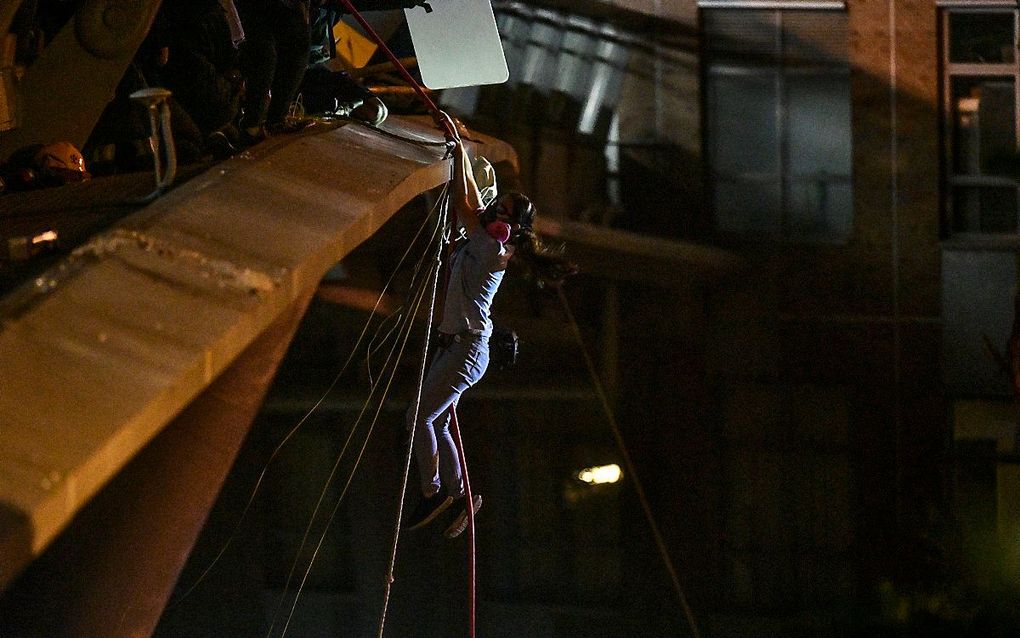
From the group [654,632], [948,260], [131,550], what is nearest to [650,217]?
[948,260]

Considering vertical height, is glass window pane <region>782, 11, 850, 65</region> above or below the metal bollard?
above

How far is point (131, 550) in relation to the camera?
6.25 m

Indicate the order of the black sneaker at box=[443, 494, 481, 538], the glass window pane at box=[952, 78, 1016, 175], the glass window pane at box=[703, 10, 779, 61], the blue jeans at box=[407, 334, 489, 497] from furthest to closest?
1. the glass window pane at box=[703, 10, 779, 61]
2. the glass window pane at box=[952, 78, 1016, 175]
3. the black sneaker at box=[443, 494, 481, 538]
4. the blue jeans at box=[407, 334, 489, 497]

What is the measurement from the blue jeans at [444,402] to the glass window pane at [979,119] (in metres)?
7.51

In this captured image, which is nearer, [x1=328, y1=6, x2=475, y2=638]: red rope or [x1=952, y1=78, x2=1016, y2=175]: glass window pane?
[x1=328, y1=6, x2=475, y2=638]: red rope

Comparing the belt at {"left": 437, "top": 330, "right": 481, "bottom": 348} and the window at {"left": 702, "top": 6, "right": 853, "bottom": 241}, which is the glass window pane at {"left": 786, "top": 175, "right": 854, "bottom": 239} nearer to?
the window at {"left": 702, "top": 6, "right": 853, "bottom": 241}

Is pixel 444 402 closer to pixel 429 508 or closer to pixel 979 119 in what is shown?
pixel 429 508

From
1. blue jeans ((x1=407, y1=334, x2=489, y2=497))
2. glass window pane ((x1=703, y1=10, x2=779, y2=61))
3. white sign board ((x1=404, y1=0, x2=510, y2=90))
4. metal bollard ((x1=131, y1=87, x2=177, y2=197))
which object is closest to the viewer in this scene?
metal bollard ((x1=131, y1=87, x2=177, y2=197))

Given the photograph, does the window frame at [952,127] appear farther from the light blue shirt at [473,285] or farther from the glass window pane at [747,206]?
the light blue shirt at [473,285]

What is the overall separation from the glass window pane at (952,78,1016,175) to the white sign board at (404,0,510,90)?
624 cm

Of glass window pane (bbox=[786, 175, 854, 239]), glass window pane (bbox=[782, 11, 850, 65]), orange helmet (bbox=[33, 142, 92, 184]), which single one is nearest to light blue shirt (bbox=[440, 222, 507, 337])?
orange helmet (bbox=[33, 142, 92, 184])

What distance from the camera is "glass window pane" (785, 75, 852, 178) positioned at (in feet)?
39.9

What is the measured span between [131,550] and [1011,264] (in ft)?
28.8

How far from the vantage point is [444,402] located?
6.12 m
